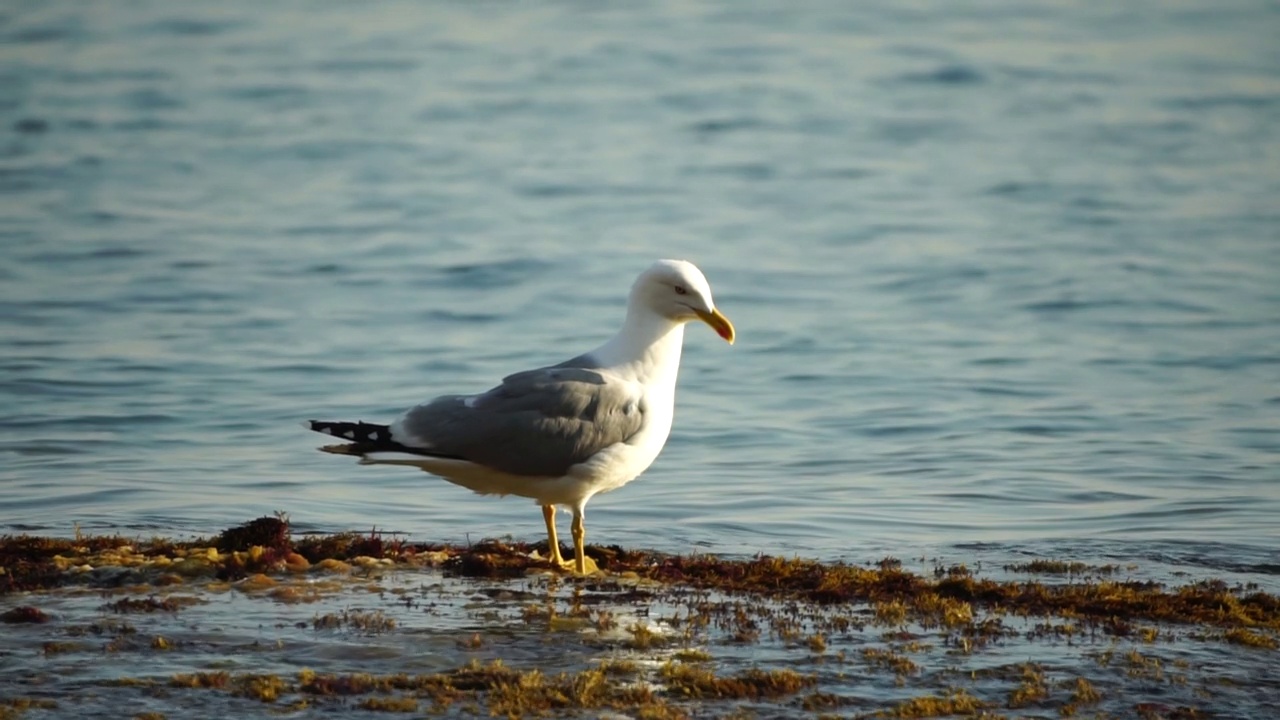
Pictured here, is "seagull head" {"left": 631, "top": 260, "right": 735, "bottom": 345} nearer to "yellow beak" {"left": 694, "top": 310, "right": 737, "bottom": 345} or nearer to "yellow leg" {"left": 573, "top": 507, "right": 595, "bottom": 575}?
"yellow beak" {"left": 694, "top": 310, "right": 737, "bottom": 345}

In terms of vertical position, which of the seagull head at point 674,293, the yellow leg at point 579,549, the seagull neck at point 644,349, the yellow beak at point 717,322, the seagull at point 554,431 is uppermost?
the seagull head at point 674,293

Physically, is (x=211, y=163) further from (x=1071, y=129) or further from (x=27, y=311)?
(x=1071, y=129)

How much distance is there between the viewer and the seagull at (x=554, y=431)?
809 cm

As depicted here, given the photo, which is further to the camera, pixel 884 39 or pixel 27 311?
pixel 884 39

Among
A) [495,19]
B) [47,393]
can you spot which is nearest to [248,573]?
[47,393]

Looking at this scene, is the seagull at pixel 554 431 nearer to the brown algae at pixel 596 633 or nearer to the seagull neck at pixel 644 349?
the seagull neck at pixel 644 349

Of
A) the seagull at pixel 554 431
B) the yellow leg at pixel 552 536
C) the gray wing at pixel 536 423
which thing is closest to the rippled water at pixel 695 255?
the yellow leg at pixel 552 536

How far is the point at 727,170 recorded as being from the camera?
28.4 m

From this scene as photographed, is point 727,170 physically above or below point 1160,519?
above

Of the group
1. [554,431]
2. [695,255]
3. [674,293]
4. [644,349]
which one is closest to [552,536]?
[554,431]

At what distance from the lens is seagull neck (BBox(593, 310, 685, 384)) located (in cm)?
847

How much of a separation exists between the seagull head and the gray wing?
1.59 ft

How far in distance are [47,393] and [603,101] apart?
1958cm

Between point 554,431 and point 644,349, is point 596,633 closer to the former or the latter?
point 554,431
